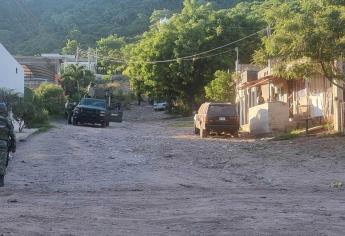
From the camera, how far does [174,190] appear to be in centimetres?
1214

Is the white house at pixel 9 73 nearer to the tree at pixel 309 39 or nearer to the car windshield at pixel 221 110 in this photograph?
the car windshield at pixel 221 110

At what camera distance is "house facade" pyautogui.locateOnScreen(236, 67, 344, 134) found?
26219 mm

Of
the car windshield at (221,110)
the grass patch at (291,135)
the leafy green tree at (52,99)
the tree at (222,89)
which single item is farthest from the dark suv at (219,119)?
the leafy green tree at (52,99)

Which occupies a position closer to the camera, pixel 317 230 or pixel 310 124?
pixel 317 230

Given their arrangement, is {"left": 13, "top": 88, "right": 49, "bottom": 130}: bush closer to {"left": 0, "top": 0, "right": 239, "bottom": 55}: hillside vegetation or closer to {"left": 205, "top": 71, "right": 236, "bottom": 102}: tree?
{"left": 205, "top": 71, "right": 236, "bottom": 102}: tree

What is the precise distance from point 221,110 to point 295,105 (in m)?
5.28

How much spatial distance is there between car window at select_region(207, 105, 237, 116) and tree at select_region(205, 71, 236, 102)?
16.8 metres

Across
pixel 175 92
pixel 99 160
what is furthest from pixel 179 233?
pixel 175 92

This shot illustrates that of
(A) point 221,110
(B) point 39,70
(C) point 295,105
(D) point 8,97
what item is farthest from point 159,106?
(D) point 8,97

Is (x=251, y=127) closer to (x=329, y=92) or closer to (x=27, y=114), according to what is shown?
(x=329, y=92)

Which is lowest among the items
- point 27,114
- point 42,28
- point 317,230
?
point 317,230

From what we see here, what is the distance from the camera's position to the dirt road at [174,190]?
8.12 metres

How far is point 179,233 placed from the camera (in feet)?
25.0

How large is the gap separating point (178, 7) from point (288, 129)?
6119 cm
